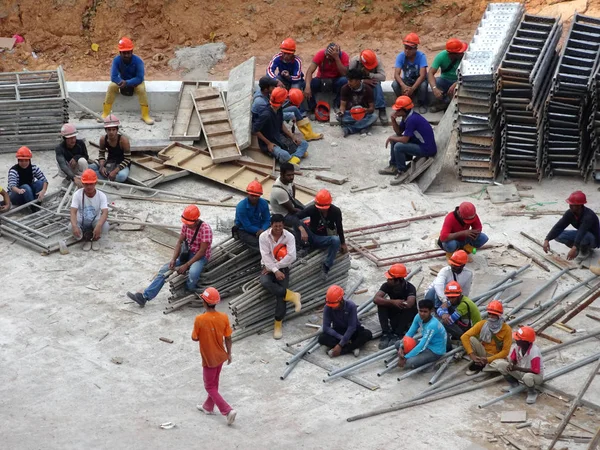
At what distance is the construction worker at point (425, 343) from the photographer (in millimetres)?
14867

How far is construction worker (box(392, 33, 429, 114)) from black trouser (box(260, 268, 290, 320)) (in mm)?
6684

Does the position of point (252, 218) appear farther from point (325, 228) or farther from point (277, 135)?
point (277, 135)

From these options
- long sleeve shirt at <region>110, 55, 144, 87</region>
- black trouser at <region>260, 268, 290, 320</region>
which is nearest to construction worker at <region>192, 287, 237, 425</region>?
black trouser at <region>260, 268, 290, 320</region>

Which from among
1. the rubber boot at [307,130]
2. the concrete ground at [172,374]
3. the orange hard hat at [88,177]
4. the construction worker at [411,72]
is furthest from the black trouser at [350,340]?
the construction worker at [411,72]

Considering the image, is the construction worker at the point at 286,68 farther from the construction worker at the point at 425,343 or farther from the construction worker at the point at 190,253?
the construction worker at the point at 425,343

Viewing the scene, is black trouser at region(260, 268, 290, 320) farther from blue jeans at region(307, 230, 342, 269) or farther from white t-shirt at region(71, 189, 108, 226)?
white t-shirt at region(71, 189, 108, 226)

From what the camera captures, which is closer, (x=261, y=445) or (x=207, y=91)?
(x=261, y=445)

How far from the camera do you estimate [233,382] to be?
14.8 metres

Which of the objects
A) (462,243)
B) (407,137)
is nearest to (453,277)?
(462,243)

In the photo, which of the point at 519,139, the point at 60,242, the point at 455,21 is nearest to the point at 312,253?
the point at 60,242

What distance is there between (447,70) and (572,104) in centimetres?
257

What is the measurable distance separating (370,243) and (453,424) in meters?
4.95

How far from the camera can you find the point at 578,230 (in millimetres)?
17281

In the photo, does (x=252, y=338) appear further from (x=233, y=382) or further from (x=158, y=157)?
(x=158, y=157)
